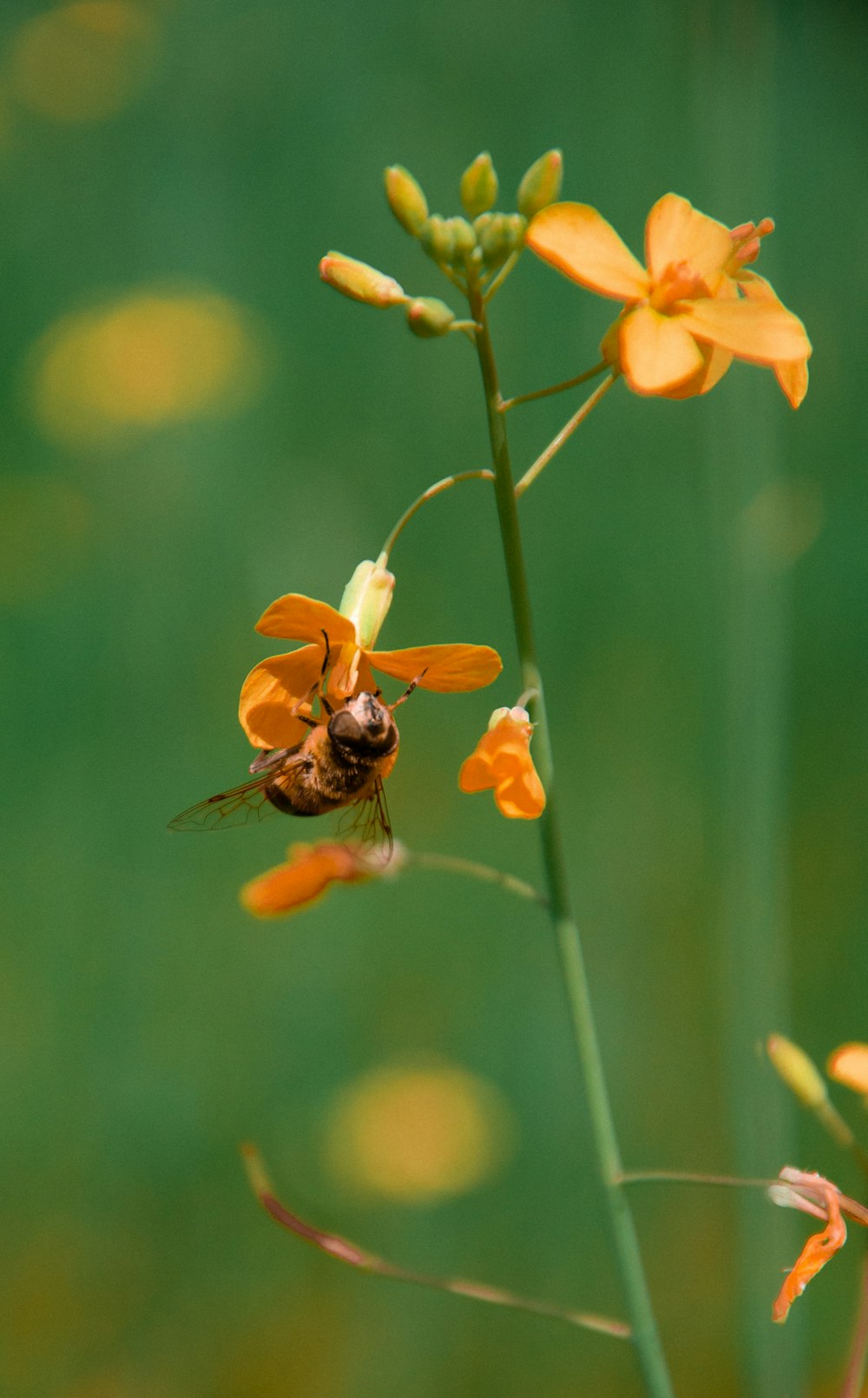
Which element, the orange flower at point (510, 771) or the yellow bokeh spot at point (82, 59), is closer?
the orange flower at point (510, 771)

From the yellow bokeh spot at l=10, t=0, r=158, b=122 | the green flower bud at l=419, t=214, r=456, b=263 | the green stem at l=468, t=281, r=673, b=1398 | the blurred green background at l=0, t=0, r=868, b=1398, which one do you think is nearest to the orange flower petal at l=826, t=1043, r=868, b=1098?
the green stem at l=468, t=281, r=673, b=1398

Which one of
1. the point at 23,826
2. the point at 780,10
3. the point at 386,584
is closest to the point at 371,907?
the point at 23,826

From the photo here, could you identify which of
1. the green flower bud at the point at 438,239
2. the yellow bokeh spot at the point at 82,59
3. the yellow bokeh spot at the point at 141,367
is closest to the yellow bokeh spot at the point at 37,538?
the yellow bokeh spot at the point at 141,367

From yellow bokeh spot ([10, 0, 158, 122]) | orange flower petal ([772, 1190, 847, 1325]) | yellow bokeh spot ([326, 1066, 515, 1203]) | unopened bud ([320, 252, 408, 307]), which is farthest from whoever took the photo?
yellow bokeh spot ([10, 0, 158, 122])

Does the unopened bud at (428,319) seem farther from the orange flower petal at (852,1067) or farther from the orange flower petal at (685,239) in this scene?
the orange flower petal at (852,1067)

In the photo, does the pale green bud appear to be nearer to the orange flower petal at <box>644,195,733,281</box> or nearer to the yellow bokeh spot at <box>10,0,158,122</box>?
the orange flower petal at <box>644,195,733,281</box>

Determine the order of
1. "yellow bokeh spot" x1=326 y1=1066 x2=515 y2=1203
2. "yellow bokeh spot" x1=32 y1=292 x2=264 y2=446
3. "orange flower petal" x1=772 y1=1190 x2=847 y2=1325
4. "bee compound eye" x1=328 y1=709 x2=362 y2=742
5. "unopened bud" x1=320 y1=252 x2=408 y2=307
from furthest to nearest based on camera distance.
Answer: "yellow bokeh spot" x1=32 y1=292 x2=264 y2=446 < "yellow bokeh spot" x1=326 y1=1066 x2=515 y2=1203 < "bee compound eye" x1=328 y1=709 x2=362 y2=742 < "unopened bud" x1=320 y1=252 x2=408 y2=307 < "orange flower petal" x1=772 y1=1190 x2=847 y2=1325
